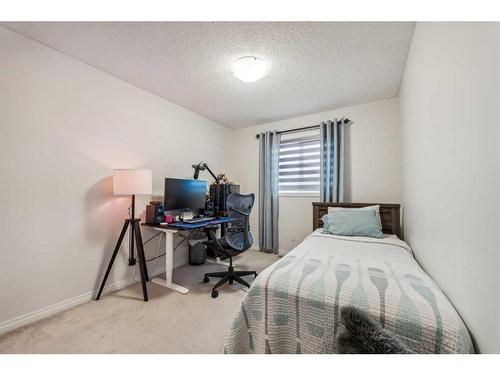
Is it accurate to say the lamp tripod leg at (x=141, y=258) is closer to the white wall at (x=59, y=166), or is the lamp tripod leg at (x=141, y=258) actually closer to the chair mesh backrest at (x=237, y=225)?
the white wall at (x=59, y=166)

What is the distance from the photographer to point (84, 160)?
204 centimetres

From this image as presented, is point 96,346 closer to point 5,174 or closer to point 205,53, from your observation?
point 5,174

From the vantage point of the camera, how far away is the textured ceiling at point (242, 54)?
1616mm

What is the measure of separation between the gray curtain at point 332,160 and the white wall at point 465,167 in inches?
63.7

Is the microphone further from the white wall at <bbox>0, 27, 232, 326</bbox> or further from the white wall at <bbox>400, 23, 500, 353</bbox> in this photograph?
the white wall at <bbox>400, 23, 500, 353</bbox>

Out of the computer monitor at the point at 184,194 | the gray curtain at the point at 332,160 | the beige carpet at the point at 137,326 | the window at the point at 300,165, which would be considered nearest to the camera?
the beige carpet at the point at 137,326

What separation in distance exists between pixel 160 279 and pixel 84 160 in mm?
1550

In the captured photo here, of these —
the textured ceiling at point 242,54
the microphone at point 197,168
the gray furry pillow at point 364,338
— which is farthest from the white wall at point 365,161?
the gray furry pillow at point 364,338

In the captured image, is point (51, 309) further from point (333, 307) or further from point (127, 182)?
point (333, 307)

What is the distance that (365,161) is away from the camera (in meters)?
2.98

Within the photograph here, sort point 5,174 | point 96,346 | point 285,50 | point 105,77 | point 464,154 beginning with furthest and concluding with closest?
point 105,77 < point 285,50 < point 5,174 < point 96,346 < point 464,154
